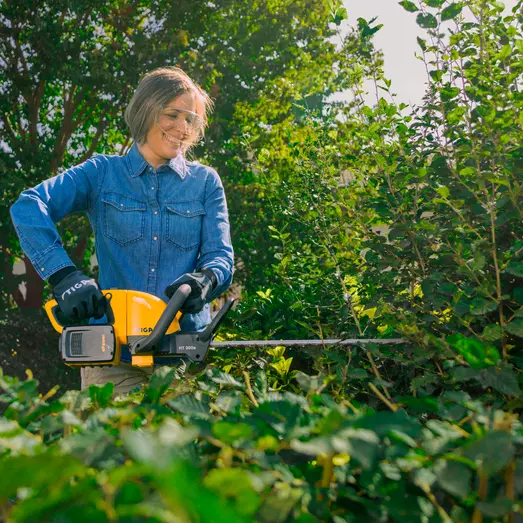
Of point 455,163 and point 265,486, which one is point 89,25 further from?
point 265,486

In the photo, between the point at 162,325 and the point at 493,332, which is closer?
the point at 493,332

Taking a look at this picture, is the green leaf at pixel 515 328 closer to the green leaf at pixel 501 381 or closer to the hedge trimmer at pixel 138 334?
the green leaf at pixel 501 381

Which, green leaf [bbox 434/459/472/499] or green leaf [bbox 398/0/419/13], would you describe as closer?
green leaf [bbox 434/459/472/499]

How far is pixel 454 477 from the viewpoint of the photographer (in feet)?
2.22

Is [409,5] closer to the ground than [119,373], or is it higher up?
higher up

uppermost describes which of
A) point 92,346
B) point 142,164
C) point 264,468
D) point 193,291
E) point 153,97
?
point 153,97

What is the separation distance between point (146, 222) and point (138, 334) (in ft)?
2.13

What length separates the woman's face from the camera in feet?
10.1

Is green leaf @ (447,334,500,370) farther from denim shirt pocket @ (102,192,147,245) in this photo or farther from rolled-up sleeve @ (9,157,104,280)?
denim shirt pocket @ (102,192,147,245)

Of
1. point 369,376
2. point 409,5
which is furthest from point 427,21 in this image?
point 369,376

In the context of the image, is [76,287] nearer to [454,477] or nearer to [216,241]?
[216,241]

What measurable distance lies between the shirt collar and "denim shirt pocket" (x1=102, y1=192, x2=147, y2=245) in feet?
0.59

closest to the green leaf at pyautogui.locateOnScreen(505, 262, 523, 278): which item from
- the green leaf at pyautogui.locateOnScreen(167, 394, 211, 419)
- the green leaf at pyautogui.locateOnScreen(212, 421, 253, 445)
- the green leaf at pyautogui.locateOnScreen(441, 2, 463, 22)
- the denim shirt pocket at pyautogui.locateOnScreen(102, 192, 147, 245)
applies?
the green leaf at pyautogui.locateOnScreen(441, 2, 463, 22)

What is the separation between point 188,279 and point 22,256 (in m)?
7.55
